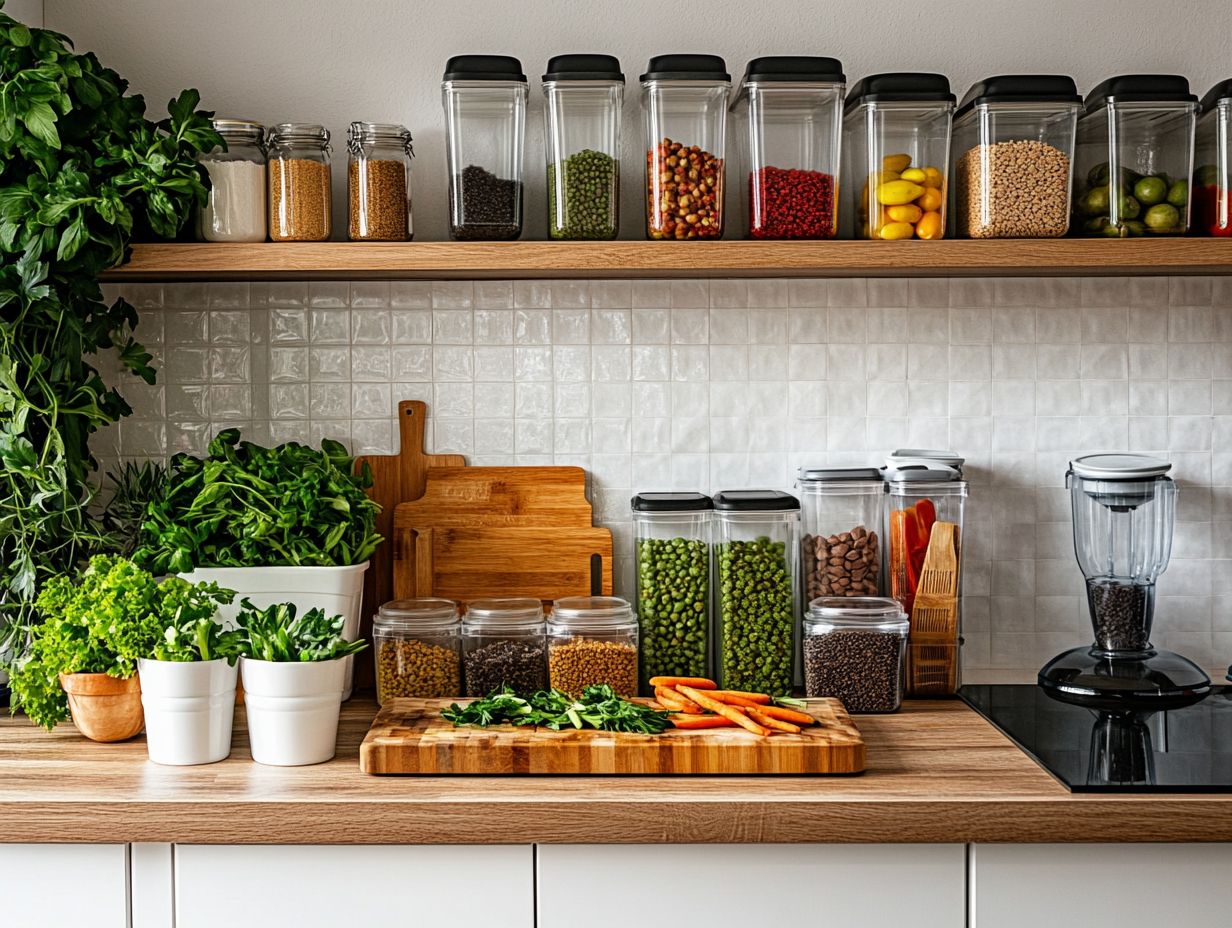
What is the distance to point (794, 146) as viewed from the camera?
1.78 m

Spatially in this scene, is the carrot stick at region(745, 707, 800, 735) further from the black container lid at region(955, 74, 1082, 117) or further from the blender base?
the black container lid at region(955, 74, 1082, 117)

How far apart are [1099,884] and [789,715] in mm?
430

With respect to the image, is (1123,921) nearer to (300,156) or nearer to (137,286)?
(300,156)

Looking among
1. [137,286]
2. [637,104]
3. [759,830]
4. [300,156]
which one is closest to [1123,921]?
[759,830]

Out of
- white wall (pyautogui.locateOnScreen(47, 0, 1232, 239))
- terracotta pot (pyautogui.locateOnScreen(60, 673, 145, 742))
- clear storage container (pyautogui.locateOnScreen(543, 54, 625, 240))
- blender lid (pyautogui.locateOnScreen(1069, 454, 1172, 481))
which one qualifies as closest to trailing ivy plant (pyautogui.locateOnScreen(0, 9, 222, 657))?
terracotta pot (pyautogui.locateOnScreen(60, 673, 145, 742))

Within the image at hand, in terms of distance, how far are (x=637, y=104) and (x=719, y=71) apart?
26 centimetres

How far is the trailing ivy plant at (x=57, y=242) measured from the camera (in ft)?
5.26

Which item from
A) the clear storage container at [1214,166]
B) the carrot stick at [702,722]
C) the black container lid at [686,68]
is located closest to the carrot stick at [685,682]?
the carrot stick at [702,722]

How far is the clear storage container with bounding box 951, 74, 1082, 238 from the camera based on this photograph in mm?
1737

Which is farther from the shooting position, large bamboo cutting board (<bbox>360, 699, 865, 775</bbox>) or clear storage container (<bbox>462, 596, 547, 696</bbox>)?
clear storage container (<bbox>462, 596, 547, 696</bbox>)

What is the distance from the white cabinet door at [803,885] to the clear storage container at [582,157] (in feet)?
3.08

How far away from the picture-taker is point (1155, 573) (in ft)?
6.17

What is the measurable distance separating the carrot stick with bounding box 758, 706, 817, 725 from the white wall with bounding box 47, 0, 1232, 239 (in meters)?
0.87

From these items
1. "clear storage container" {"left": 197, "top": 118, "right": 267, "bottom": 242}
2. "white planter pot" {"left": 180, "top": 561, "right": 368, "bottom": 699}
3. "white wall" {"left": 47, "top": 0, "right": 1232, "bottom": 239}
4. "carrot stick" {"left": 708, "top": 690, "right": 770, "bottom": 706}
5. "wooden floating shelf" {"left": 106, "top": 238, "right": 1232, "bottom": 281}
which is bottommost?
"carrot stick" {"left": 708, "top": 690, "right": 770, "bottom": 706}
